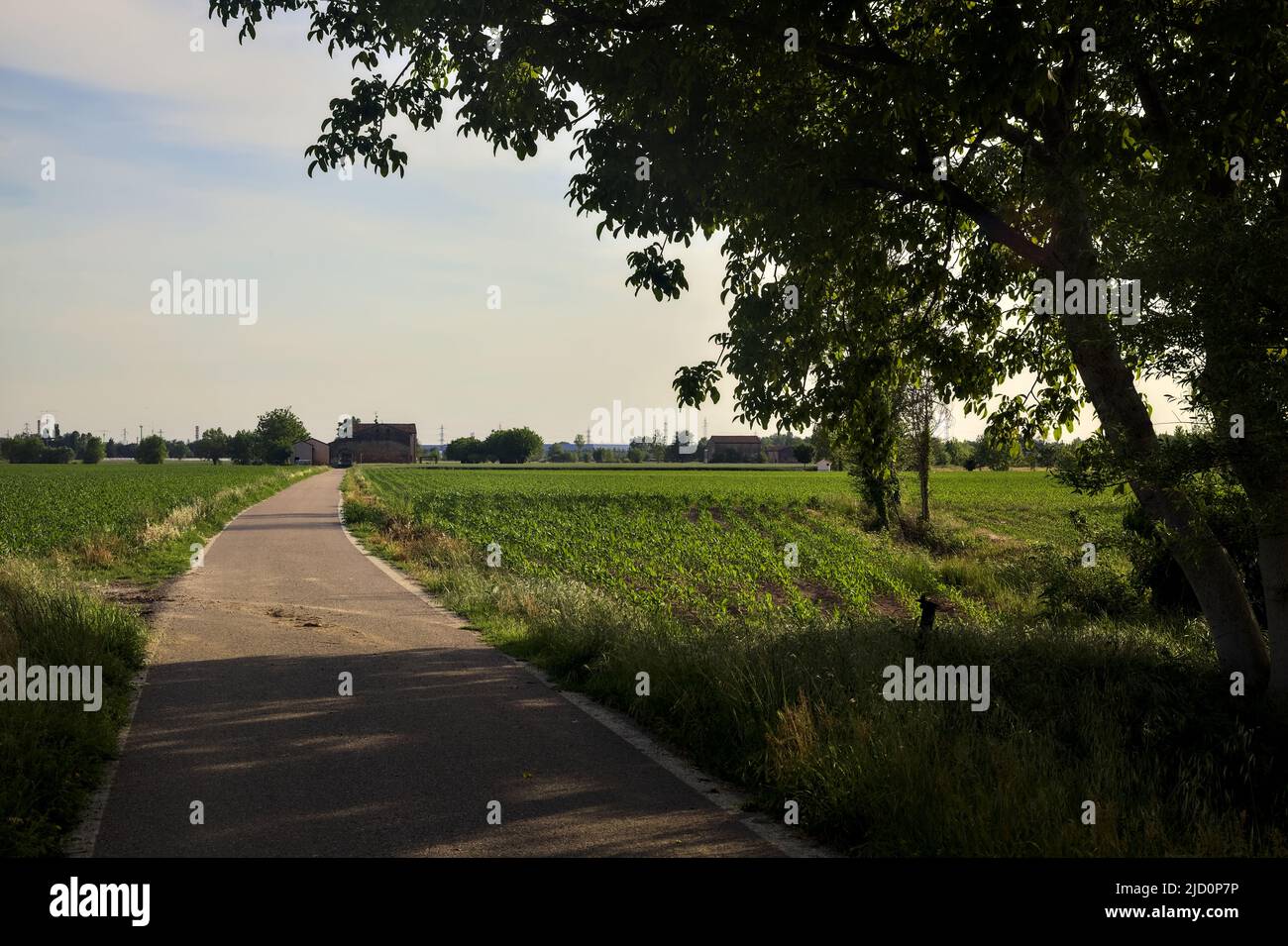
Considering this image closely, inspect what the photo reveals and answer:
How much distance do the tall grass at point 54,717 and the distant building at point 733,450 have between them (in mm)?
160138

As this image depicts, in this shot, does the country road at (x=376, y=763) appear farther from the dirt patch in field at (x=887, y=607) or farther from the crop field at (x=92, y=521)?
the dirt patch in field at (x=887, y=607)

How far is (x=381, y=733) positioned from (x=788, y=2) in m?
7.09

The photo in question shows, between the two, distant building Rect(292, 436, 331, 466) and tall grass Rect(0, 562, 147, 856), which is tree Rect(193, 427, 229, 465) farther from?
tall grass Rect(0, 562, 147, 856)

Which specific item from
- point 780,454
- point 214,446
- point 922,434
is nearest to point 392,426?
point 214,446

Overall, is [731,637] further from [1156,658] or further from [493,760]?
[1156,658]

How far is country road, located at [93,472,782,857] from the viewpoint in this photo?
16.8ft

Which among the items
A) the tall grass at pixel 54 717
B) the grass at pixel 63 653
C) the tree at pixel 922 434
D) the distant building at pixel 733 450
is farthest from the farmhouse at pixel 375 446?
the tall grass at pixel 54 717

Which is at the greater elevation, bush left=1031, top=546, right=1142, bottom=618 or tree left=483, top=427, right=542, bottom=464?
tree left=483, top=427, right=542, bottom=464

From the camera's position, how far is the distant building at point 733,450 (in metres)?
174

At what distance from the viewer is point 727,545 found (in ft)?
97.5

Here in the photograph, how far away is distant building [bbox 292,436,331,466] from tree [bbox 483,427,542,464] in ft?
112

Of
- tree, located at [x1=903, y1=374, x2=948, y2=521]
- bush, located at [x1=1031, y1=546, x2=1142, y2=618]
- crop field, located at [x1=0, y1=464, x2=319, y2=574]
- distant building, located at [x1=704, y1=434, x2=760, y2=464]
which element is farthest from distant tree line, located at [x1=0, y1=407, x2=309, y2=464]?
bush, located at [x1=1031, y1=546, x2=1142, y2=618]

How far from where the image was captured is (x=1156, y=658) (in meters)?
11.1
